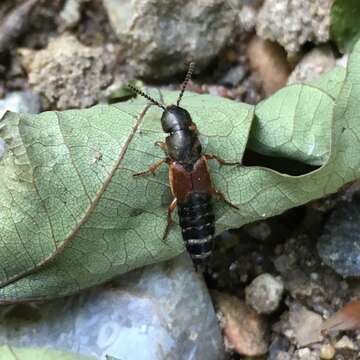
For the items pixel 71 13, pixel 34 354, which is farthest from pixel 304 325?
pixel 71 13

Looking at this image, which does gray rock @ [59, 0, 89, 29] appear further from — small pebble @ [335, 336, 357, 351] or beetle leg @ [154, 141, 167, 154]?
small pebble @ [335, 336, 357, 351]

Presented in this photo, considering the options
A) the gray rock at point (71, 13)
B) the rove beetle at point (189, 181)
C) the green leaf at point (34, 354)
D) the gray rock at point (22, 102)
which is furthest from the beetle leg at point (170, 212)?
the gray rock at point (71, 13)

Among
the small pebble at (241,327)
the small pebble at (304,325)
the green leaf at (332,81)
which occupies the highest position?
the green leaf at (332,81)

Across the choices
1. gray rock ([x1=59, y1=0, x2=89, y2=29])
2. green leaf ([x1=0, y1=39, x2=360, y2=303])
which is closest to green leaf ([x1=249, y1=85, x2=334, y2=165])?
green leaf ([x1=0, y1=39, x2=360, y2=303])

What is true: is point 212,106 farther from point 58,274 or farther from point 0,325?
point 0,325

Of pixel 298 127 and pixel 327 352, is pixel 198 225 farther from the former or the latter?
pixel 327 352

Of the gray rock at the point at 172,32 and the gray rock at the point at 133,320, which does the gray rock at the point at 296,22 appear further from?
the gray rock at the point at 133,320
